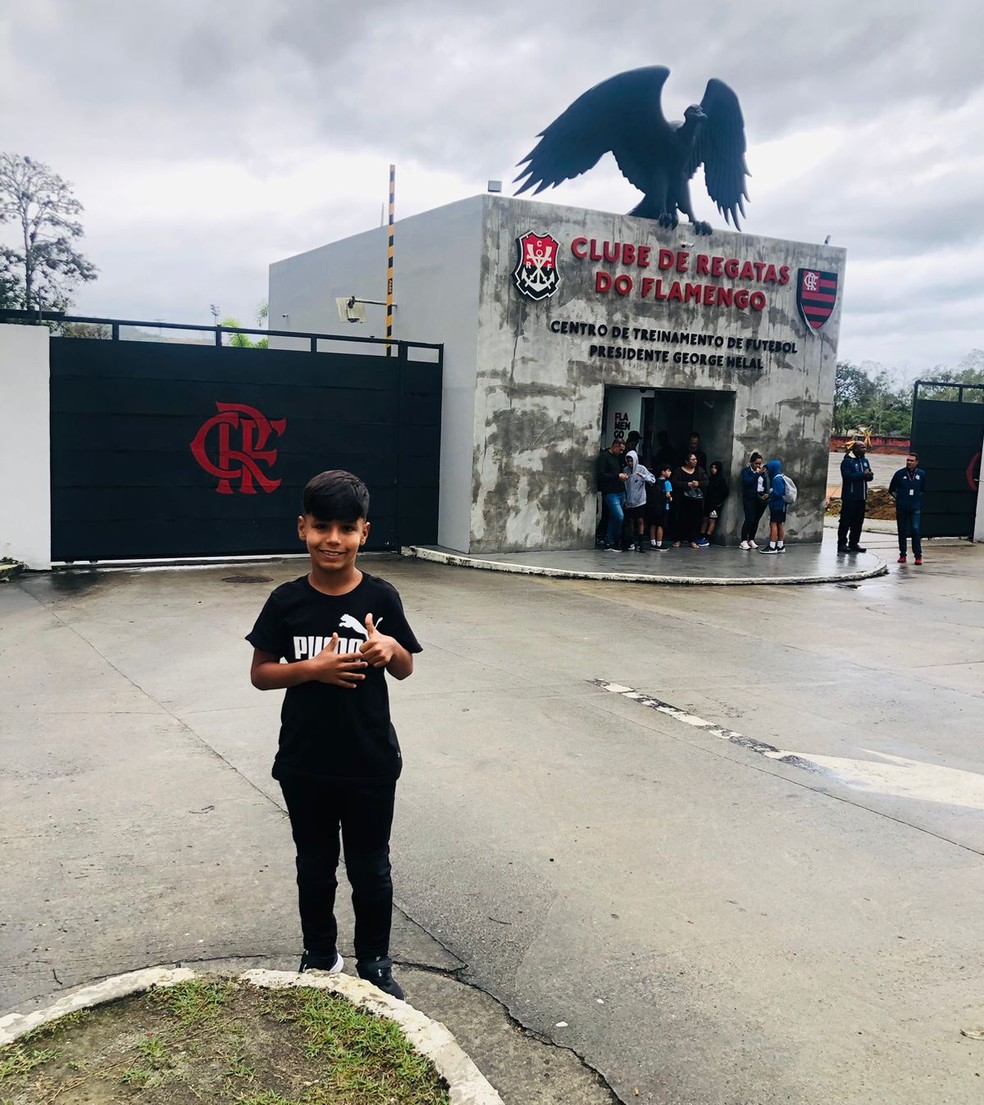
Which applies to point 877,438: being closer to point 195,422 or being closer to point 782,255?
point 782,255

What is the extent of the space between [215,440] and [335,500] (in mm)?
A: 11717

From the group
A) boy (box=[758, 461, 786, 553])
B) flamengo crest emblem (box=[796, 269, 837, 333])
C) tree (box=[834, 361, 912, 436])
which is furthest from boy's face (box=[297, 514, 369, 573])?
tree (box=[834, 361, 912, 436])

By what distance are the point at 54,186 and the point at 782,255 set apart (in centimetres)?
3430

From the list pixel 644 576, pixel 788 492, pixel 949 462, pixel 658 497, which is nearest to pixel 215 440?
pixel 644 576

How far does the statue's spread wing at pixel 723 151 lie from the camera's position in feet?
54.9

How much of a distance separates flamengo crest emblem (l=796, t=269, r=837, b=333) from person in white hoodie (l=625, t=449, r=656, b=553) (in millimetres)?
4312

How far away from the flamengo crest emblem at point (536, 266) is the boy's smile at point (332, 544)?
501 inches

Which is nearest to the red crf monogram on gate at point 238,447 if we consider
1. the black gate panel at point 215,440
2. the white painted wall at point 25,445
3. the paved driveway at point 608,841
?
the black gate panel at point 215,440

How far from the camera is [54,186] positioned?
42.2 meters

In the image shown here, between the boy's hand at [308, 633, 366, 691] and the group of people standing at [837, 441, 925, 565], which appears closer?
the boy's hand at [308, 633, 366, 691]

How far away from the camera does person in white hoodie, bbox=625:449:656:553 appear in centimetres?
1630

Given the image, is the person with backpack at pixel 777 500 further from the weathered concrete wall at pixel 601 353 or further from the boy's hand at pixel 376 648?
the boy's hand at pixel 376 648

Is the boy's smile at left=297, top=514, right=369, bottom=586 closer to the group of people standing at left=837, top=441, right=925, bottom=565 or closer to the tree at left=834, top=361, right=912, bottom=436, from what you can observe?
the group of people standing at left=837, top=441, right=925, bottom=565

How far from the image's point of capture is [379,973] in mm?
3338
